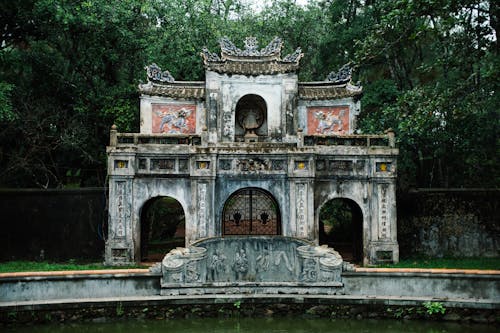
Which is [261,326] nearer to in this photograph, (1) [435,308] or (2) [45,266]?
(1) [435,308]

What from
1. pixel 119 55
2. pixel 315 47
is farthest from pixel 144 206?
pixel 315 47

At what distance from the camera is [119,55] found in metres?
23.3

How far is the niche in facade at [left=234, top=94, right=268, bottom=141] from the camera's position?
1969 cm

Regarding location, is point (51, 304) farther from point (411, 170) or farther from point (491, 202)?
point (411, 170)

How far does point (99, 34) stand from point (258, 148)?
9.54 meters

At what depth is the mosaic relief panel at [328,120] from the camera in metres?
19.5

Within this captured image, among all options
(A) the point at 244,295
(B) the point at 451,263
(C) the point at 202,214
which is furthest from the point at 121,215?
(B) the point at 451,263

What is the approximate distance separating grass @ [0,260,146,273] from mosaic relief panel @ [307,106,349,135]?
27.0 ft

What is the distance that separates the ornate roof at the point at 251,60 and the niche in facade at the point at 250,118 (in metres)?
1.29

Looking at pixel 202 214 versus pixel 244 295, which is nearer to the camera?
pixel 244 295

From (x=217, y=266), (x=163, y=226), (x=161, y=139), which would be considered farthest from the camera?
(x=163, y=226)

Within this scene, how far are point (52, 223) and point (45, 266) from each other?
7.25 feet

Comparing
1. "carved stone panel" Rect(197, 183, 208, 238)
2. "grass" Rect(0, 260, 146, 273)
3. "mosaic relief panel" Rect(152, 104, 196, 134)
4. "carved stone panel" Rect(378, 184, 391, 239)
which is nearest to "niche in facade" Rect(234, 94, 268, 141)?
"mosaic relief panel" Rect(152, 104, 196, 134)

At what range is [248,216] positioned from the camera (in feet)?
65.9
